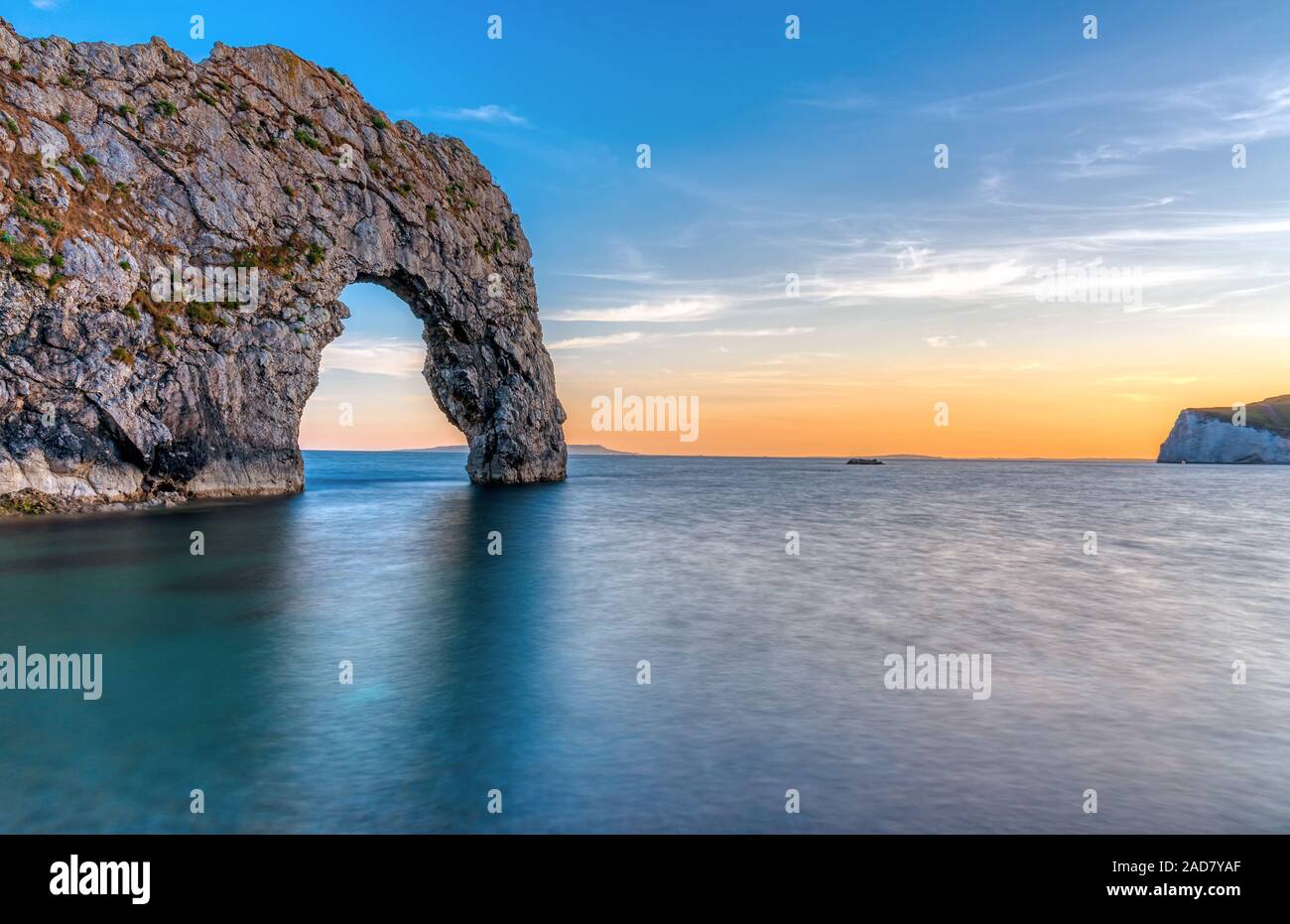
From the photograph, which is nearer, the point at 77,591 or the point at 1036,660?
the point at 1036,660

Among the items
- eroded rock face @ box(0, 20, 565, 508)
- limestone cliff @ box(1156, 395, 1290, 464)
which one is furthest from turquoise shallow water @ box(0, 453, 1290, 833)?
limestone cliff @ box(1156, 395, 1290, 464)

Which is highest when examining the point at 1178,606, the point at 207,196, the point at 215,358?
the point at 207,196

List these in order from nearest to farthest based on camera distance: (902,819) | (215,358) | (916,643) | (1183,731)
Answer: (902,819)
(1183,731)
(916,643)
(215,358)

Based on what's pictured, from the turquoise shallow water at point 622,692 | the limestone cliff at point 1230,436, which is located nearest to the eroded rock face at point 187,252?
the turquoise shallow water at point 622,692

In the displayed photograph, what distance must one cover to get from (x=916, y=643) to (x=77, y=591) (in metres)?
19.1

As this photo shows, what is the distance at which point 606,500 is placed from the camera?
5156cm

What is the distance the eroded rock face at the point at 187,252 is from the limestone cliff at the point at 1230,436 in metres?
164

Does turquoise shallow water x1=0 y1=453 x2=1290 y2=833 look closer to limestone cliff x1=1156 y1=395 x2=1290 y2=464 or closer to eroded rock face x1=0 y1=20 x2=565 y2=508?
eroded rock face x1=0 y1=20 x2=565 y2=508

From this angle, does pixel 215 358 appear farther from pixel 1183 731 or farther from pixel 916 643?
pixel 1183 731

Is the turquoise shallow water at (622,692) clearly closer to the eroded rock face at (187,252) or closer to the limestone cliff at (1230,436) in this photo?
the eroded rock face at (187,252)

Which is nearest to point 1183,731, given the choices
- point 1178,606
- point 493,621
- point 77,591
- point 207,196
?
point 1178,606

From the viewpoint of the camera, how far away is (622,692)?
37.1 ft

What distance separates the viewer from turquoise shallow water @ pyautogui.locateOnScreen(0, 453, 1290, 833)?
738 centimetres
